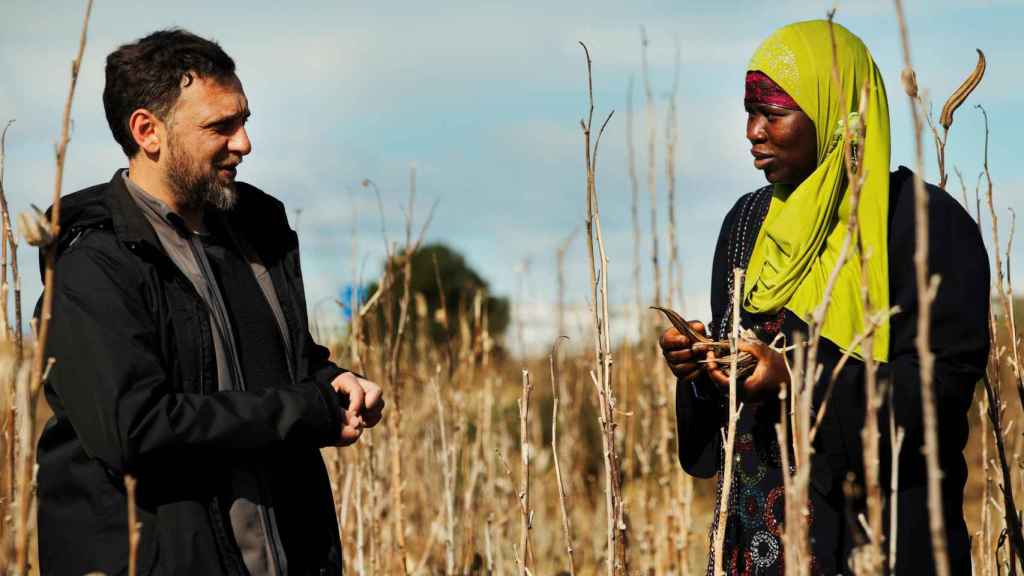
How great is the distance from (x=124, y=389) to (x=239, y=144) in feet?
1.67

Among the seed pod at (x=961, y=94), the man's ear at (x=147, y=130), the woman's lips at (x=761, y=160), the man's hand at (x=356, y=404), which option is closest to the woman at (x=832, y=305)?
the woman's lips at (x=761, y=160)

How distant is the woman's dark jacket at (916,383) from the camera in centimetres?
162

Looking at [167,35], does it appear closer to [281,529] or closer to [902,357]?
[281,529]

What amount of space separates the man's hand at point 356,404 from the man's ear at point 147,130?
0.50m

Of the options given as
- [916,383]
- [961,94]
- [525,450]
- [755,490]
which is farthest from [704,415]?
[961,94]

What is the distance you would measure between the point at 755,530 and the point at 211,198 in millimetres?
1071

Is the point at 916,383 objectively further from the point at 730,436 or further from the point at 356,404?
the point at 356,404

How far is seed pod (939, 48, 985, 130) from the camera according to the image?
6.11 ft

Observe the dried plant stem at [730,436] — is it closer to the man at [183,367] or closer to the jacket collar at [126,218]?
the man at [183,367]

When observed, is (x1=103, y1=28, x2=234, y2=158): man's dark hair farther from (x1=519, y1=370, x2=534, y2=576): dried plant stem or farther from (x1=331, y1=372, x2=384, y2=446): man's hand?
(x1=519, y1=370, x2=534, y2=576): dried plant stem

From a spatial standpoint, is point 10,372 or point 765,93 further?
point 765,93

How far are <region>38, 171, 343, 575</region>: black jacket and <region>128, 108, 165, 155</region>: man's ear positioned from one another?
8 cm

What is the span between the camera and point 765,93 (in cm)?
183

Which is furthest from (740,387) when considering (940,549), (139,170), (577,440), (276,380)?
(577,440)
